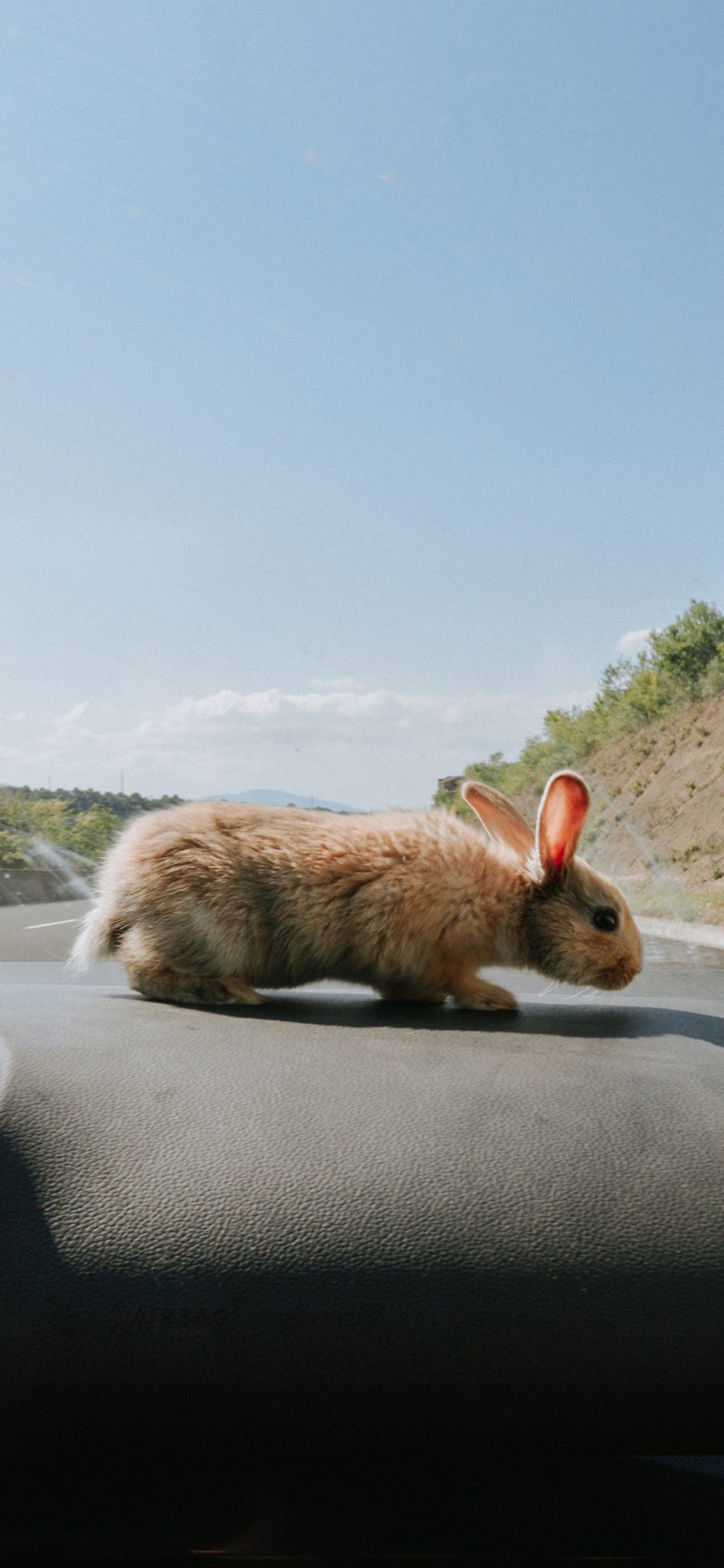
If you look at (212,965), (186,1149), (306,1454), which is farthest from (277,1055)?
(212,965)

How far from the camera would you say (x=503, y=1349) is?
1354 millimetres

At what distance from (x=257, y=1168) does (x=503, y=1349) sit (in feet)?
1.17

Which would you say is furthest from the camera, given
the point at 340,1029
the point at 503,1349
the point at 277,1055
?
the point at 340,1029

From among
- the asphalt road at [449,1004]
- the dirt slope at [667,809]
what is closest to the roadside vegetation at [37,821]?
the asphalt road at [449,1004]

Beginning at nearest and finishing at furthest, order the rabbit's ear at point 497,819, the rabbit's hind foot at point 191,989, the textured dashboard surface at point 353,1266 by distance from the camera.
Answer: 1. the textured dashboard surface at point 353,1266
2. the rabbit's hind foot at point 191,989
3. the rabbit's ear at point 497,819

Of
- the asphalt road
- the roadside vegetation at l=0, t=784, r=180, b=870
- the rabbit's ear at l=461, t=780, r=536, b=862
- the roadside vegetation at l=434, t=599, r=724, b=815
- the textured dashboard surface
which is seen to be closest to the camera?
the textured dashboard surface

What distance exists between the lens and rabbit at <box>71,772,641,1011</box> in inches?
108

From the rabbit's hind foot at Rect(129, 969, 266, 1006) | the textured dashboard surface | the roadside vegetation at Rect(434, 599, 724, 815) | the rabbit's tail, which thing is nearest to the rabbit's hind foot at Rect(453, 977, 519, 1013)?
the rabbit's hind foot at Rect(129, 969, 266, 1006)

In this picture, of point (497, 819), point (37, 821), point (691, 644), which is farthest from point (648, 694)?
point (497, 819)

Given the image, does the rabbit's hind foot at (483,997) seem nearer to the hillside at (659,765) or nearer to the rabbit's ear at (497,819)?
the rabbit's ear at (497,819)

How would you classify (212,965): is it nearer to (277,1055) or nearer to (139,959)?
(139,959)

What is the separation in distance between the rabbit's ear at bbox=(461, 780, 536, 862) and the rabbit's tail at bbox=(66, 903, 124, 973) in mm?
978

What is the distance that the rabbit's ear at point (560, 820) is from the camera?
2793mm

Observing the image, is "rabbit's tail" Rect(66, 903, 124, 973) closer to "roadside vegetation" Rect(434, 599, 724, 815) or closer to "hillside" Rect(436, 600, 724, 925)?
"hillside" Rect(436, 600, 724, 925)
